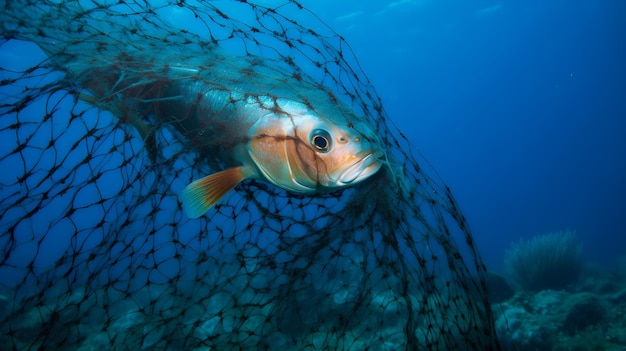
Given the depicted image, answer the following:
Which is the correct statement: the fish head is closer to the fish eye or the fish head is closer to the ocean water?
the fish eye

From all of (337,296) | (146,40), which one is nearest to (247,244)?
(146,40)

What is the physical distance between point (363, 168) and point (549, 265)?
633 inches

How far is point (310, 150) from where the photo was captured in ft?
8.64

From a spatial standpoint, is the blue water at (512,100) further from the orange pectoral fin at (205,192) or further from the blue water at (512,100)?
the orange pectoral fin at (205,192)

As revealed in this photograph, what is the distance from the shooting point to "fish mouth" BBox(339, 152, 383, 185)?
2.53m

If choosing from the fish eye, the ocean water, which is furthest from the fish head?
the ocean water

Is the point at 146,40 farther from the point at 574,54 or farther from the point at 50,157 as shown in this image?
the point at 574,54

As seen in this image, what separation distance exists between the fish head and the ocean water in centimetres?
127

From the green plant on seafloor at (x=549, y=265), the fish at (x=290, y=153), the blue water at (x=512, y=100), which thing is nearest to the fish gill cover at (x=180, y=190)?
the fish at (x=290, y=153)

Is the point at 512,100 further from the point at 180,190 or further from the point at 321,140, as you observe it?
the point at 180,190

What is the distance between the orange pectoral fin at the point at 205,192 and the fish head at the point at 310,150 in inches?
12.8

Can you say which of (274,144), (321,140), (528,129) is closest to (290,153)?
(274,144)

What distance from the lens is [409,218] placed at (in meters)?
2.85

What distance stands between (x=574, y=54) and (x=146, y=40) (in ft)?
293
